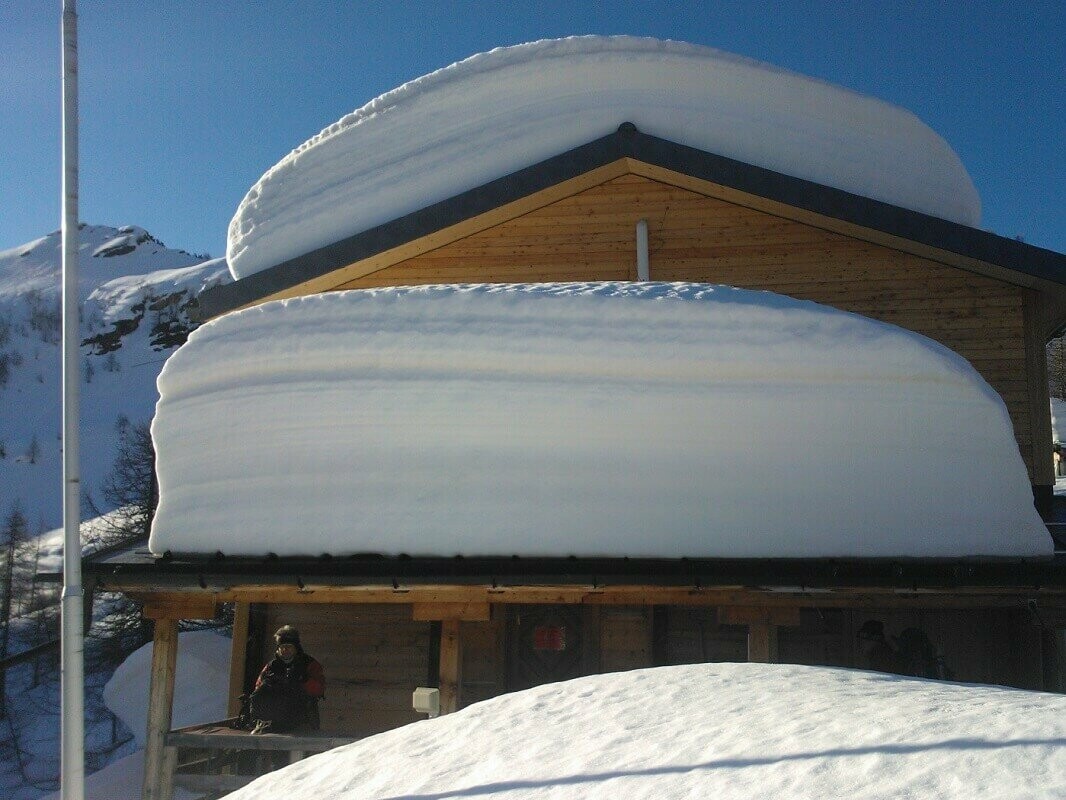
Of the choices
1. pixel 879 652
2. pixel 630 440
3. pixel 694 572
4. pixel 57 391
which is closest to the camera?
pixel 694 572

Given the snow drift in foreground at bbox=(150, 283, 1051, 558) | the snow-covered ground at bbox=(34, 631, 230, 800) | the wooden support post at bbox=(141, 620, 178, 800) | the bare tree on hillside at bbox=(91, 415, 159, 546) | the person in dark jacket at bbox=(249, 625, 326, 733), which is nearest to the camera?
the snow drift in foreground at bbox=(150, 283, 1051, 558)

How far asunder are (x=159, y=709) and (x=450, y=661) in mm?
2119

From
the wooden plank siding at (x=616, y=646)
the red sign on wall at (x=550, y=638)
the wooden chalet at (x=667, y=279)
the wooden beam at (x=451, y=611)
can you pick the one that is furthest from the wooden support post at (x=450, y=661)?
the red sign on wall at (x=550, y=638)

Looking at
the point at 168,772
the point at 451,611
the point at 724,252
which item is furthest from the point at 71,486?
the point at 724,252

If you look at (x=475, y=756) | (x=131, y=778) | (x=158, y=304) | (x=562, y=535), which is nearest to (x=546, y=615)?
(x=562, y=535)

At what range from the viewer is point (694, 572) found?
6.35 metres

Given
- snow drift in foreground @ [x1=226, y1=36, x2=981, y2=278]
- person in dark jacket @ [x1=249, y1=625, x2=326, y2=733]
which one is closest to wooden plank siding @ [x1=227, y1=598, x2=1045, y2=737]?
person in dark jacket @ [x1=249, y1=625, x2=326, y2=733]

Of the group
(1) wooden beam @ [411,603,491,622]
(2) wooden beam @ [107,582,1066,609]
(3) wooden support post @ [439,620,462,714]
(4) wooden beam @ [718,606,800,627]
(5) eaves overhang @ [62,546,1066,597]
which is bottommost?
(3) wooden support post @ [439,620,462,714]

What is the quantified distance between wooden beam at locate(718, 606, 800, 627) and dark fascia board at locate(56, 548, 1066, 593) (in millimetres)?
608

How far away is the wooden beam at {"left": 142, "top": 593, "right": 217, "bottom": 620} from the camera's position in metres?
7.20

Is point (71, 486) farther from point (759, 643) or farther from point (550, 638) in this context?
point (550, 638)

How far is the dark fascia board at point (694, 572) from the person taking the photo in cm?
630

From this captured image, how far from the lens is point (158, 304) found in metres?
64.8

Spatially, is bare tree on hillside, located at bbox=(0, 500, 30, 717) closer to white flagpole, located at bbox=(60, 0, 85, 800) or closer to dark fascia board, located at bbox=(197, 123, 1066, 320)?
dark fascia board, located at bbox=(197, 123, 1066, 320)
